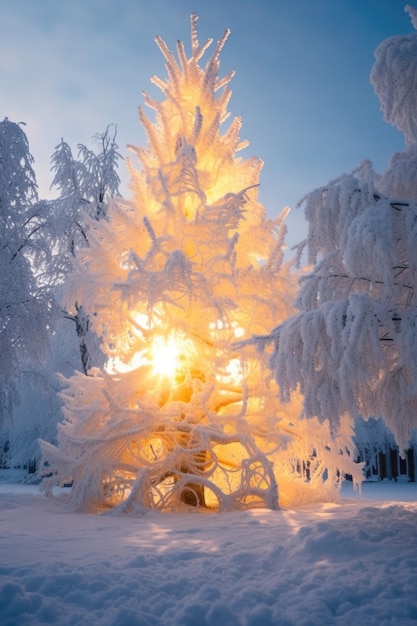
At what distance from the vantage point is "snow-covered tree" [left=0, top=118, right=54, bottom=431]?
362 inches

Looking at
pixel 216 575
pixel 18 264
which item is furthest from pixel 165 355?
pixel 216 575

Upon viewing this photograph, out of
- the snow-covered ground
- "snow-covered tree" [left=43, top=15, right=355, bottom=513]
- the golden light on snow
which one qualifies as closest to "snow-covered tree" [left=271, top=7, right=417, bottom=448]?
the snow-covered ground

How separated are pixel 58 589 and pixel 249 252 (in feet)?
21.7

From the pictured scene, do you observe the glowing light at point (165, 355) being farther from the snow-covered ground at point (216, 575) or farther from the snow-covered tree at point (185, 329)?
the snow-covered ground at point (216, 575)

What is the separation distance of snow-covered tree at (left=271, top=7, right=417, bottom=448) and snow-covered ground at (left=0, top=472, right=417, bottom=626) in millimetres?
1124

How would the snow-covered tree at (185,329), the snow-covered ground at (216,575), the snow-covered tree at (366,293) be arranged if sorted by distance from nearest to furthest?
the snow-covered ground at (216,575)
the snow-covered tree at (366,293)
the snow-covered tree at (185,329)

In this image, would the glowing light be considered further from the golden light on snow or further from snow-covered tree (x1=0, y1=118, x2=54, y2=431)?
snow-covered tree (x1=0, y1=118, x2=54, y2=431)

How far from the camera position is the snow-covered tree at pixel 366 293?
14.4 feet

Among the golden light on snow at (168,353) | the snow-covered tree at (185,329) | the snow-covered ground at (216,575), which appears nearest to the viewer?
the snow-covered ground at (216,575)

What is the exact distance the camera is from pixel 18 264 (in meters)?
9.60

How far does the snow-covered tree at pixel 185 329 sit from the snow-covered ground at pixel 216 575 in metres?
2.19

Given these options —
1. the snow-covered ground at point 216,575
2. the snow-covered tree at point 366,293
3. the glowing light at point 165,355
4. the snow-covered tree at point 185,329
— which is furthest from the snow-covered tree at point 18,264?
the snow-covered tree at point 366,293

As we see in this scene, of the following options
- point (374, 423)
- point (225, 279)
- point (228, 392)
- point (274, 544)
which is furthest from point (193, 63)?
point (374, 423)

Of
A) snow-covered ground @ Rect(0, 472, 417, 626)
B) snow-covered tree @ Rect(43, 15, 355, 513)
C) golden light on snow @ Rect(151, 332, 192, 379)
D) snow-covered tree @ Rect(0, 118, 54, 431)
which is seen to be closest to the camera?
snow-covered ground @ Rect(0, 472, 417, 626)
